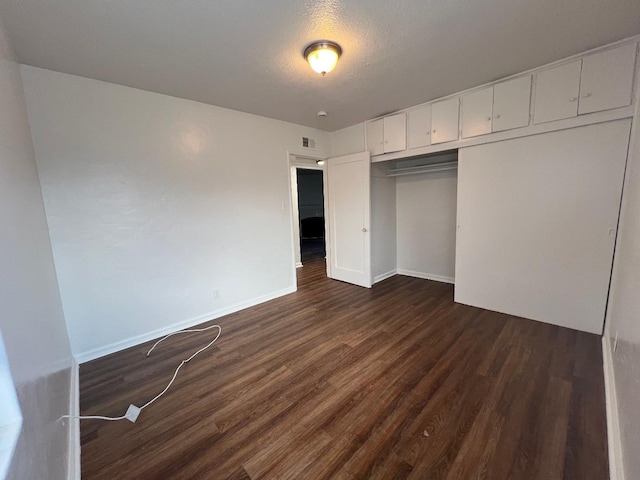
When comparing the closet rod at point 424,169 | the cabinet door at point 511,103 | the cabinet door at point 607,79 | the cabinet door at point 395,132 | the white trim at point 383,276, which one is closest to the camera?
the cabinet door at point 607,79

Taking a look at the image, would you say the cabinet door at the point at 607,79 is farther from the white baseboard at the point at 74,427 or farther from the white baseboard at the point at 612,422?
the white baseboard at the point at 74,427

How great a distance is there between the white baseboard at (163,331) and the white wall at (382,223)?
175 cm

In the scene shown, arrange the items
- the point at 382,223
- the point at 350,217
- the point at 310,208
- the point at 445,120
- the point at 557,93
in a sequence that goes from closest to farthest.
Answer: the point at 557,93 < the point at 445,120 < the point at 350,217 < the point at 382,223 < the point at 310,208

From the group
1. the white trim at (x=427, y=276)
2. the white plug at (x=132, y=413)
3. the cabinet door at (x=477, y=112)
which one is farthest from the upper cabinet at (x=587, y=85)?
the white plug at (x=132, y=413)

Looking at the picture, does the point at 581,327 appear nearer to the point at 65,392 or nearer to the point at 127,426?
the point at 127,426

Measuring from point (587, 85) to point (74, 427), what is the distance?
4.72 m

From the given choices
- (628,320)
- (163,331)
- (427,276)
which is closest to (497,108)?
(628,320)

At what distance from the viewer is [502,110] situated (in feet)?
9.07

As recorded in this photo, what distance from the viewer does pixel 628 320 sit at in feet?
5.05

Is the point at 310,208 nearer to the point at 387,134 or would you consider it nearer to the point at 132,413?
the point at 387,134

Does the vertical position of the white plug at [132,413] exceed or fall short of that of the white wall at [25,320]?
it falls short

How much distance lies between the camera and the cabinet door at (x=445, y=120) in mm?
3098

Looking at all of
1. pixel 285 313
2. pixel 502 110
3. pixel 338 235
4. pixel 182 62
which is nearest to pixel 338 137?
pixel 338 235

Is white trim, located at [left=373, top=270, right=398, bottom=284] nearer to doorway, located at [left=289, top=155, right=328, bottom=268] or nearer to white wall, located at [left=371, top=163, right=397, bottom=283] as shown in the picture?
white wall, located at [left=371, top=163, right=397, bottom=283]
